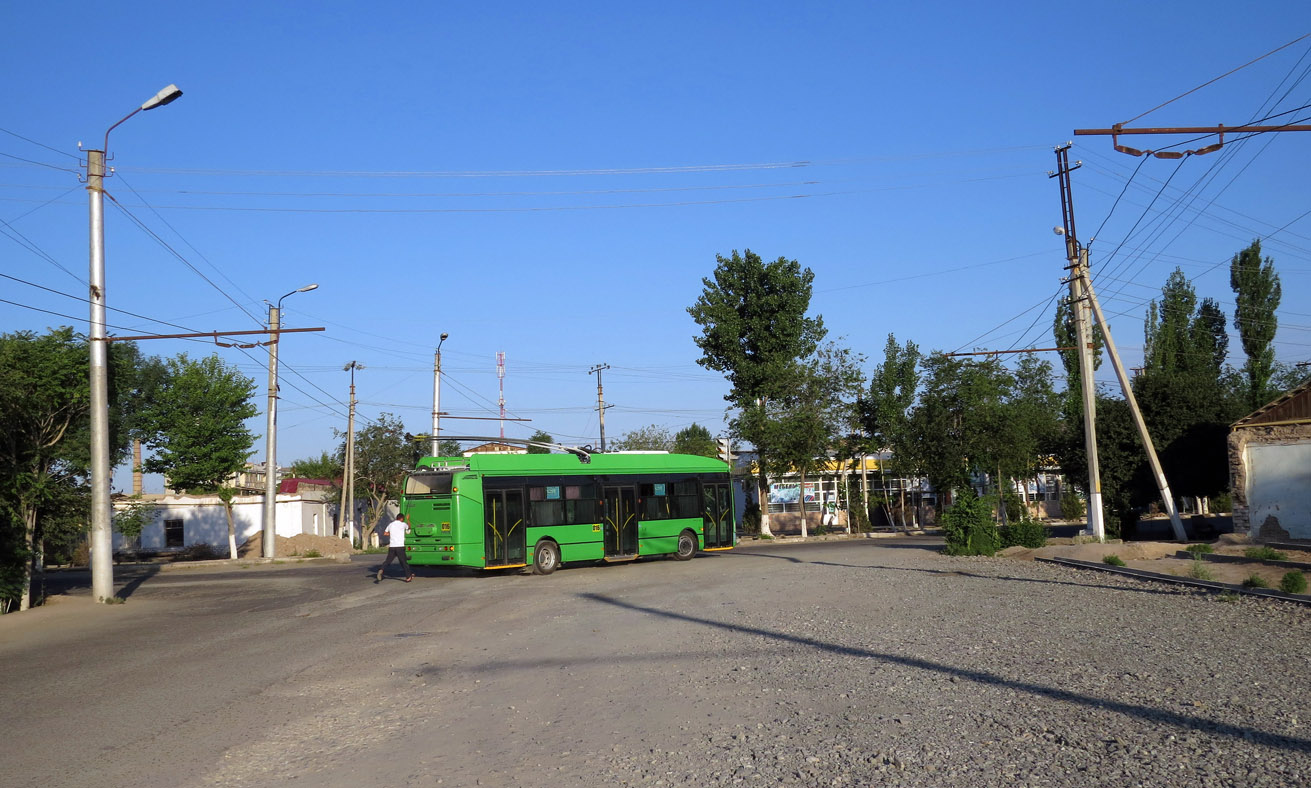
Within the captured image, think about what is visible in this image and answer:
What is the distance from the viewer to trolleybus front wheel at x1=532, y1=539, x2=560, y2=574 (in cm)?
2575

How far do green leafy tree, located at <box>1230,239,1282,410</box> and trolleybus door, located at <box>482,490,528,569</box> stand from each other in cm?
4375

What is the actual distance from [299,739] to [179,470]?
1571 inches

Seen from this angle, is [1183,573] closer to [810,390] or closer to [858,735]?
[858,735]

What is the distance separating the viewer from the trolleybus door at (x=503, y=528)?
24.7m

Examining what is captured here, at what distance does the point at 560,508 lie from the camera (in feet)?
86.5

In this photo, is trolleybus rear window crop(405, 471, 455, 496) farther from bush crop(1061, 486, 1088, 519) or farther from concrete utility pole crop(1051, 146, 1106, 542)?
bush crop(1061, 486, 1088, 519)

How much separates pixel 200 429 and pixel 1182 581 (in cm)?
3925

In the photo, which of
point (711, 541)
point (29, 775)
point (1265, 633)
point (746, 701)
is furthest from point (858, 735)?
point (711, 541)

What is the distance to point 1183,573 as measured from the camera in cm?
1986

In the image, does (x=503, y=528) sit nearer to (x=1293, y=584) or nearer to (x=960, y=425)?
(x=1293, y=584)

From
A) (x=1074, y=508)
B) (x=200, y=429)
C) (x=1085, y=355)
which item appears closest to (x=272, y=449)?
(x=200, y=429)

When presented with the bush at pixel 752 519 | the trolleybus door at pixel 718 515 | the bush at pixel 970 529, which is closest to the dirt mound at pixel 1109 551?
the bush at pixel 970 529

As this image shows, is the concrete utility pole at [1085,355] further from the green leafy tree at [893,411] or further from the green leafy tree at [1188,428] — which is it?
the green leafy tree at [893,411]

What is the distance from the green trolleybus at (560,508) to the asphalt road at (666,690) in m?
6.07
